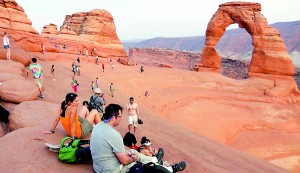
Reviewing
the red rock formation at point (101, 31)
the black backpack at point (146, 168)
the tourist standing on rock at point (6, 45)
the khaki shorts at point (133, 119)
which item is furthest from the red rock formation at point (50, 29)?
the black backpack at point (146, 168)

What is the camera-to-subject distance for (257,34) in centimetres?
2742

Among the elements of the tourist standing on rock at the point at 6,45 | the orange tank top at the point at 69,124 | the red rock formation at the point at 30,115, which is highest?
the tourist standing on rock at the point at 6,45

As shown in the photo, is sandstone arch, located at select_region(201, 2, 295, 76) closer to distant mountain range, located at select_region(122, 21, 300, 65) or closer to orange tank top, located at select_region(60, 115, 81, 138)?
orange tank top, located at select_region(60, 115, 81, 138)

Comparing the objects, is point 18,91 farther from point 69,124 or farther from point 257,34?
point 257,34

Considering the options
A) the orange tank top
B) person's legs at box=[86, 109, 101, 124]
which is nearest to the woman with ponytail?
the orange tank top

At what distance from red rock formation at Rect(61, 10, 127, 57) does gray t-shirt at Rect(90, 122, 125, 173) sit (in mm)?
38212

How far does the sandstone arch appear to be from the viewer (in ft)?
85.9

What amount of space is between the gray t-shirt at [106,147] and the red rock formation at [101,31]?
38.2m

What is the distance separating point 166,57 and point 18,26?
154 ft

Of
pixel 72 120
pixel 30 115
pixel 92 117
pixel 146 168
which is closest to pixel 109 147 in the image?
pixel 146 168

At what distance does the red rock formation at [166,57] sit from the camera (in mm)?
67875

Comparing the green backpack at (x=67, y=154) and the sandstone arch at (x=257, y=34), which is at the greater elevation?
the sandstone arch at (x=257, y=34)

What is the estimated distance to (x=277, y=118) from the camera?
20.9m

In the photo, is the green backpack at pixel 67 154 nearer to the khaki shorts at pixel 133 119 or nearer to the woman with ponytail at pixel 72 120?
the woman with ponytail at pixel 72 120
